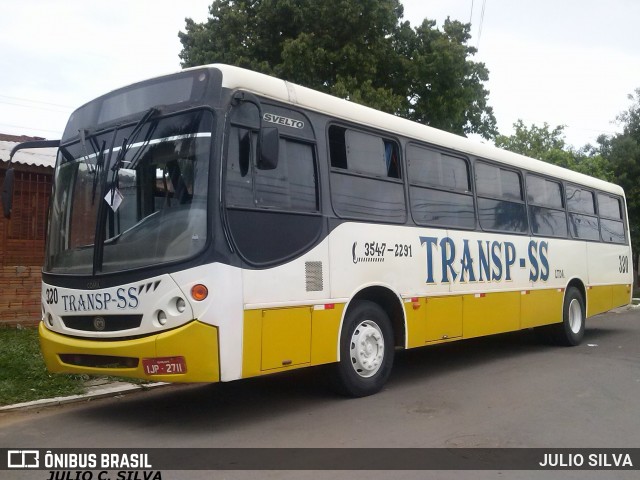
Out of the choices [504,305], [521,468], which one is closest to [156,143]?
[521,468]

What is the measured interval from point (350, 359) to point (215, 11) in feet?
51.1

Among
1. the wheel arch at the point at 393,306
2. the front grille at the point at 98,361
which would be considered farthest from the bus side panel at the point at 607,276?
the front grille at the point at 98,361

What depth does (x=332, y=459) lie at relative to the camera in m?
5.34

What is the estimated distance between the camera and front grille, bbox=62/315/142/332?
6.08m

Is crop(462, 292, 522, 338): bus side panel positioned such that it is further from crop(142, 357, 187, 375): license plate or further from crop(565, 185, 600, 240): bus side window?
crop(142, 357, 187, 375): license plate

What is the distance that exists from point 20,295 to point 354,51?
10.9 metres

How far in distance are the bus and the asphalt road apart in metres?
0.56

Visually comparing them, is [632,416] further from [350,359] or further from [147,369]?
[147,369]

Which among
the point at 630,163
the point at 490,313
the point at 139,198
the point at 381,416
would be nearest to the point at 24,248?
the point at 139,198

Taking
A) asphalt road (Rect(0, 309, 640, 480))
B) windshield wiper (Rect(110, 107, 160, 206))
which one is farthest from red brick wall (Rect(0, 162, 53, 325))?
windshield wiper (Rect(110, 107, 160, 206))

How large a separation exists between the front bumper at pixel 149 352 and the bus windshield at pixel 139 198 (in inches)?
26.2

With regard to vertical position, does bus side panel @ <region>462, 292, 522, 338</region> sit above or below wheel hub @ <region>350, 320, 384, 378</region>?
above

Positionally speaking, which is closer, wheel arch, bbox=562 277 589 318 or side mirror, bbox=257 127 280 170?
side mirror, bbox=257 127 280 170

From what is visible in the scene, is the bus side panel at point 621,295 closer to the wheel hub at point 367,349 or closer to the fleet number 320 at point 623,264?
the fleet number 320 at point 623,264
